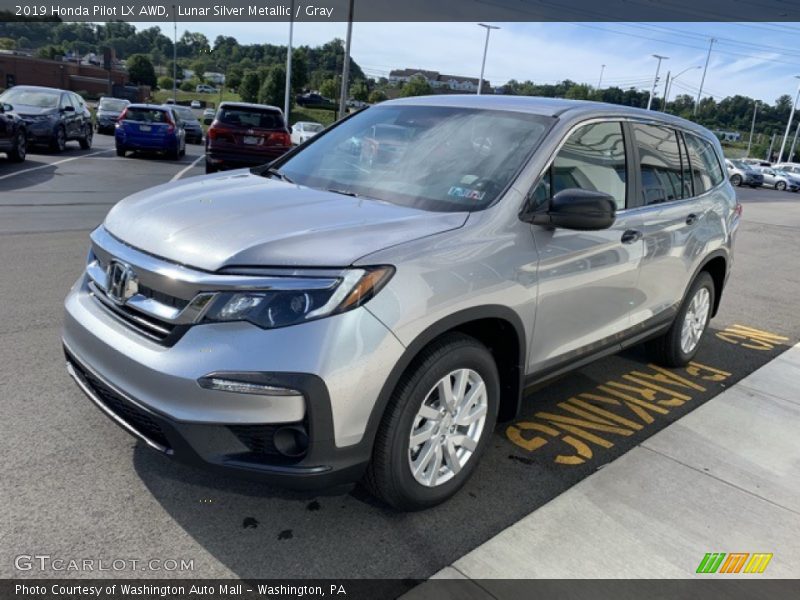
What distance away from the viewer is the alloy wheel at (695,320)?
5.00 m

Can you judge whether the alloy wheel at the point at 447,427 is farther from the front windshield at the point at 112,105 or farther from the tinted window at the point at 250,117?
the front windshield at the point at 112,105

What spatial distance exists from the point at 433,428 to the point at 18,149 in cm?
1392

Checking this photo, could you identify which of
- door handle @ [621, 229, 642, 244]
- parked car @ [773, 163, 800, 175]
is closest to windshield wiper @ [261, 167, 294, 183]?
door handle @ [621, 229, 642, 244]

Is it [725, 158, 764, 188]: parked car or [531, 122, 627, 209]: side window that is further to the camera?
[725, 158, 764, 188]: parked car

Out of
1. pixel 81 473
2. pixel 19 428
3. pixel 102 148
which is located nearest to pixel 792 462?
pixel 81 473

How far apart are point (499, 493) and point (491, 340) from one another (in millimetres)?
749

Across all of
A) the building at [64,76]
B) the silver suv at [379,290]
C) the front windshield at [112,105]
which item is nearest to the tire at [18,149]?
the silver suv at [379,290]

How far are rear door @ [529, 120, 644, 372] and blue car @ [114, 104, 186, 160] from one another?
16.7 meters

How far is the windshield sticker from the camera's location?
10.2 feet

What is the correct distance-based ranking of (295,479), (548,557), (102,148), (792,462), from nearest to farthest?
(295,479)
(548,557)
(792,462)
(102,148)

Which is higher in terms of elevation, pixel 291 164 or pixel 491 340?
pixel 291 164

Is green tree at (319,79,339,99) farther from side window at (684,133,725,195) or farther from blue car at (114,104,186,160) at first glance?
side window at (684,133,725,195)

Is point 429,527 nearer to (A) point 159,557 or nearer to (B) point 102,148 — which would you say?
(A) point 159,557

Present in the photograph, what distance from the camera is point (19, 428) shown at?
3.32 metres
